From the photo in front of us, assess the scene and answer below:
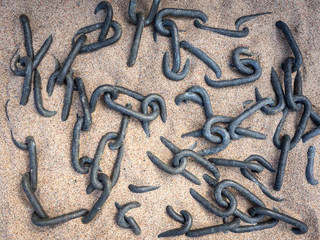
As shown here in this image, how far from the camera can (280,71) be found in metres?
1.62

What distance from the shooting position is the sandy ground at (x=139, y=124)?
1.42 m

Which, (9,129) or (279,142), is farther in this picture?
(279,142)

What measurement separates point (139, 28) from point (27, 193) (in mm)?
886

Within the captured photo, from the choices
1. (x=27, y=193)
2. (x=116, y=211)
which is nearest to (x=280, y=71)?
(x=116, y=211)

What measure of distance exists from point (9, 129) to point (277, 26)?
1390 mm

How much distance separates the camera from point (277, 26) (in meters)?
1.64

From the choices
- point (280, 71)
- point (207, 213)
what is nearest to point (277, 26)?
point (280, 71)

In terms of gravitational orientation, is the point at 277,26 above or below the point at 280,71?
above

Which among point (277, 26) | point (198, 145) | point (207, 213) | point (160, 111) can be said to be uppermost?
point (277, 26)

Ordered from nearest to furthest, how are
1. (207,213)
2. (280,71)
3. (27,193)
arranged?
(27,193), (207,213), (280,71)

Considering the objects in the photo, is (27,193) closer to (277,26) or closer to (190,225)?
(190,225)

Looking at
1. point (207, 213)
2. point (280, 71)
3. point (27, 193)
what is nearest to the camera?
point (27, 193)

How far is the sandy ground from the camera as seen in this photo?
55.9 inches

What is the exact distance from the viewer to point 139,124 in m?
1.50
